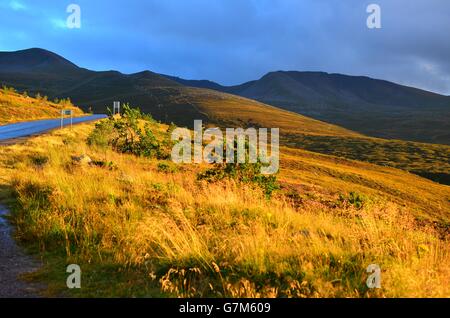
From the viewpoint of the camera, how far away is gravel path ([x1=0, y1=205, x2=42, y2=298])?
4.77 meters

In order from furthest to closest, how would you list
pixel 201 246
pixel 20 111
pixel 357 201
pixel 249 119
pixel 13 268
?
pixel 249 119
pixel 20 111
pixel 357 201
pixel 201 246
pixel 13 268

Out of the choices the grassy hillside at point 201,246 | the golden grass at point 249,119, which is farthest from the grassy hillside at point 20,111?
the golden grass at point 249,119

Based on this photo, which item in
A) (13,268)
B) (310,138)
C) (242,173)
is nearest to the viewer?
(13,268)

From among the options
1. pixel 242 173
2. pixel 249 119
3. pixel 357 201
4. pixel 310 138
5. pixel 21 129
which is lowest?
pixel 357 201

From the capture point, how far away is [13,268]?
5.52m

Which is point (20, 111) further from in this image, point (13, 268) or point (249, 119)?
point (249, 119)

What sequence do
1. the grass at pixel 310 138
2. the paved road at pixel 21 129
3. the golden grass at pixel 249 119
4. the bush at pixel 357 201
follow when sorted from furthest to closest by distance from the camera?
the golden grass at pixel 249 119
the grass at pixel 310 138
the paved road at pixel 21 129
the bush at pixel 357 201

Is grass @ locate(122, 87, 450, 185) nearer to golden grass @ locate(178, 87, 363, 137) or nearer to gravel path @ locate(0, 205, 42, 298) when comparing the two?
golden grass @ locate(178, 87, 363, 137)

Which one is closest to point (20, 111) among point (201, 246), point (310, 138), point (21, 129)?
point (21, 129)

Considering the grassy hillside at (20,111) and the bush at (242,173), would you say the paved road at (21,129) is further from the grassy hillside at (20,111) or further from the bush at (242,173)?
the bush at (242,173)

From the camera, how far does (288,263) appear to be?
5.11 metres

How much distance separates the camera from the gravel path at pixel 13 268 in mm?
4771

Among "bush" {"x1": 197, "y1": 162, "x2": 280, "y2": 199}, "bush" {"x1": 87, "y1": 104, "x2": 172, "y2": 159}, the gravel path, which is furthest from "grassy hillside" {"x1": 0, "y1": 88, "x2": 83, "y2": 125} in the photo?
the gravel path
